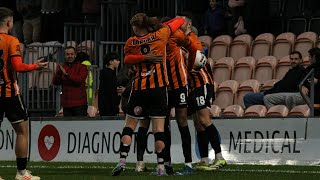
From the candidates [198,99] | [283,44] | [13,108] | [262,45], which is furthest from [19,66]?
[262,45]

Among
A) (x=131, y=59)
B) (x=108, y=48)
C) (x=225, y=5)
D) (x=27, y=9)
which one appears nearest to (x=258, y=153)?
(x=131, y=59)

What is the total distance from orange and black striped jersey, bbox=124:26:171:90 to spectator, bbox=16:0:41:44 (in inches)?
473

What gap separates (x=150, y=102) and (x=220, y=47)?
9081 mm

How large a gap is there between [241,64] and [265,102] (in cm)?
266

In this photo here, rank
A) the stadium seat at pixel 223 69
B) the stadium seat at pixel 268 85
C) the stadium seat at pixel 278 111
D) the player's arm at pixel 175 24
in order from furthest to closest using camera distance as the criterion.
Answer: the stadium seat at pixel 223 69
the stadium seat at pixel 268 85
the stadium seat at pixel 278 111
the player's arm at pixel 175 24

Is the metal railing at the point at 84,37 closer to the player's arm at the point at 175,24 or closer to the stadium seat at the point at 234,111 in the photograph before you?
the stadium seat at the point at 234,111

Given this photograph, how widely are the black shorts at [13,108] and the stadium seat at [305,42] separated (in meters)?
9.23

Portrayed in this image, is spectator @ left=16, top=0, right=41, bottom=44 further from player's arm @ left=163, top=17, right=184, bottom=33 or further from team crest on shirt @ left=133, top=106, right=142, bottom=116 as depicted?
team crest on shirt @ left=133, top=106, right=142, bottom=116

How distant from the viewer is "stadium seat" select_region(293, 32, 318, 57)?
22453 mm

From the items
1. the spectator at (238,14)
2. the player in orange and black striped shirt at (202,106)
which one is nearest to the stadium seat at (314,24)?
the spectator at (238,14)

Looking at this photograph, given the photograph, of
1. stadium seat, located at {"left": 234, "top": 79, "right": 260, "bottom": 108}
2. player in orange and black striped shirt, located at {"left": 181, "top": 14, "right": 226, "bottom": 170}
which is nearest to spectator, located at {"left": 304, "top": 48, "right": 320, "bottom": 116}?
stadium seat, located at {"left": 234, "top": 79, "right": 260, "bottom": 108}

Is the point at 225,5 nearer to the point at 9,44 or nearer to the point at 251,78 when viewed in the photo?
the point at 251,78

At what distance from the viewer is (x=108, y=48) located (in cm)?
2391

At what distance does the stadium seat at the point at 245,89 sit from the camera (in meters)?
21.8
